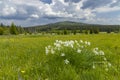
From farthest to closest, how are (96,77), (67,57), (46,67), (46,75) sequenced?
(67,57)
(46,67)
(46,75)
(96,77)

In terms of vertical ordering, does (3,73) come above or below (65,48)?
below

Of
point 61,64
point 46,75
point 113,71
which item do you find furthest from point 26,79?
point 113,71

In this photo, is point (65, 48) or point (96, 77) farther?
point (65, 48)

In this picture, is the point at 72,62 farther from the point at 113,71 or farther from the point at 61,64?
the point at 113,71

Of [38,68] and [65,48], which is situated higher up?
[65,48]

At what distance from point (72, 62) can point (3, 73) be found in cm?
187

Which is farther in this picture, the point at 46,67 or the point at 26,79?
the point at 46,67

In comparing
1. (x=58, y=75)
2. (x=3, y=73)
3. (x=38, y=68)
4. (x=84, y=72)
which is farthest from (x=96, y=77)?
(x=3, y=73)

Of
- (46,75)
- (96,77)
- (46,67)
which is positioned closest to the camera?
(96,77)

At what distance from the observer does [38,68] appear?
20.0 feet

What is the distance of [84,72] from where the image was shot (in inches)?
219

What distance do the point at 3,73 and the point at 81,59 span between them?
6.89ft

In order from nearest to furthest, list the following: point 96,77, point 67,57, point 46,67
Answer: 1. point 96,77
2. point 46,67
3. point 67,57

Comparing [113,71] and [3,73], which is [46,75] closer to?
[3,73]
